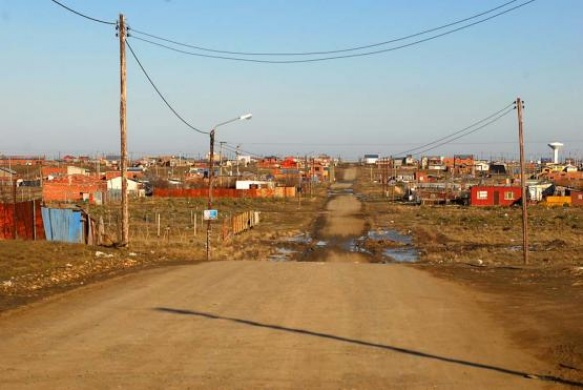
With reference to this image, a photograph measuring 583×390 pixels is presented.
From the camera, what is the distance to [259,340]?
Answer: 10766 mm

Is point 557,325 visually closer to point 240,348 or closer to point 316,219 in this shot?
point 240,348

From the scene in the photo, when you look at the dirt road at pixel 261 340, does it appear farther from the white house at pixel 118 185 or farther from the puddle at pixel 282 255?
the white house at pixel 118 185

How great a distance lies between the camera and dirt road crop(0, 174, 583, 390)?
852cm

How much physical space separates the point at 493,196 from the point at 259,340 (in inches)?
3248

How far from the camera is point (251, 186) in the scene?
110 metres

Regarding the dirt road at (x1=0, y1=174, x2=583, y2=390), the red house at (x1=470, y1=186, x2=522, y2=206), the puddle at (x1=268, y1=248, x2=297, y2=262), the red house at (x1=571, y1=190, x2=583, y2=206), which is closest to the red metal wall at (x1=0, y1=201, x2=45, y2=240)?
the dirt road at (x1=0, y1=174, x2=583, y2=390)

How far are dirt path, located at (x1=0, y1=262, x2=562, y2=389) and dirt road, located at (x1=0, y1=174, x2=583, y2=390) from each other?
20 millimetres

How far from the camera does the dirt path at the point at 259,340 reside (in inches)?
336

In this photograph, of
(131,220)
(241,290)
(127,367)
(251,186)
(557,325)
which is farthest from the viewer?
(251,186)

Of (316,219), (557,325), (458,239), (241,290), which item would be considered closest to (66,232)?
(241,290)

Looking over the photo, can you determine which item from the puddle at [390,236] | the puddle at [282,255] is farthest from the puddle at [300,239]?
the puddle at [282,255]

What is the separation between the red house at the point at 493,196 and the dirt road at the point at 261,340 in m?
73.5

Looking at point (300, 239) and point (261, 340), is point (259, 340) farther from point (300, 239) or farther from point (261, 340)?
point (300, 239)

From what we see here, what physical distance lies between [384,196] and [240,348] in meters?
103
